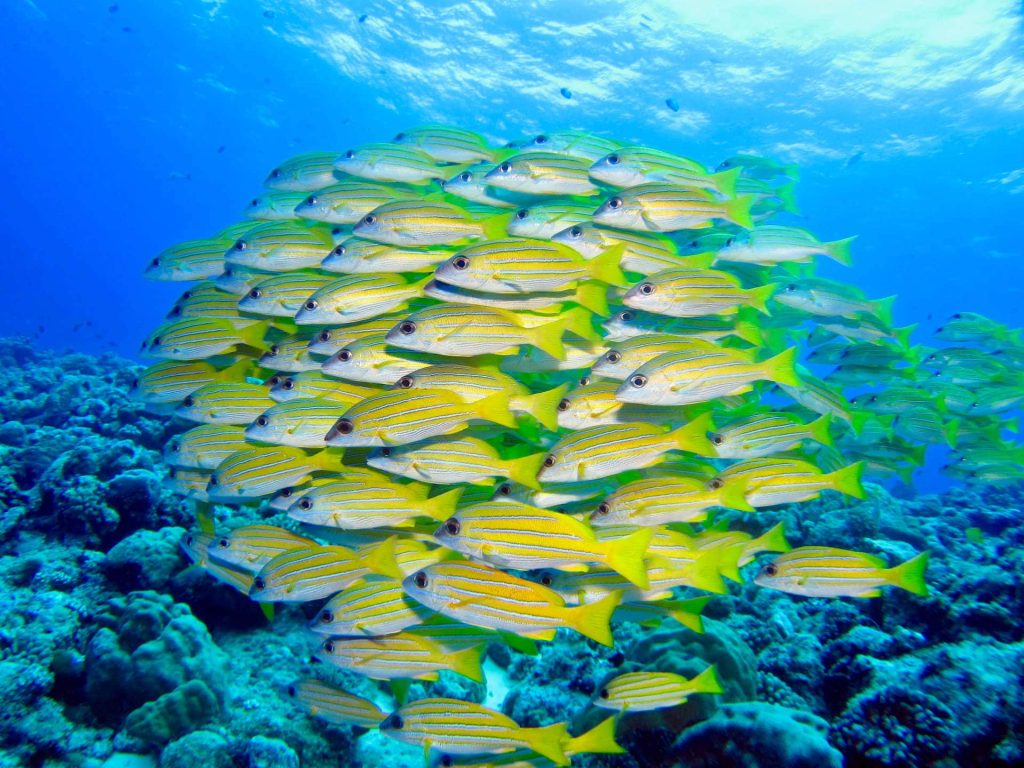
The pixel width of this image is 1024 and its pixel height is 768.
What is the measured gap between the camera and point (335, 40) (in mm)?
37562

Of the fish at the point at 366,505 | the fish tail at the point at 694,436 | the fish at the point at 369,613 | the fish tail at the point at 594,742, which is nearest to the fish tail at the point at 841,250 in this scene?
the fish tail at the point at 694,436

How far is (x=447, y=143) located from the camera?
20.7ft

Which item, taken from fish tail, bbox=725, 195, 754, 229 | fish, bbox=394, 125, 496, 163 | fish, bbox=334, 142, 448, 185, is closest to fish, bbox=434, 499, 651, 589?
fish tail, bbox=725, 195, 754, 229

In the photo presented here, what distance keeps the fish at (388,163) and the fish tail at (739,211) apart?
3041mm

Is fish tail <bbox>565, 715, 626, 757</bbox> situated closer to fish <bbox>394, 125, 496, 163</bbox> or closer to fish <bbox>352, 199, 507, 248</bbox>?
fish <bbox>352, 199, 507, 248</bbox>

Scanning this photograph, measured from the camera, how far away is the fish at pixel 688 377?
3818mm

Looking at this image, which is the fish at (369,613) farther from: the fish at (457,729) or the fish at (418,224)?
the fish at (418,224)

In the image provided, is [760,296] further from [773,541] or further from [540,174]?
[540,174]

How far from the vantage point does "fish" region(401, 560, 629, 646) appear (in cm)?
324

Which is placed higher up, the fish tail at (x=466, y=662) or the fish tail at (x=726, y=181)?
the fish tail at (x=726, y=181)

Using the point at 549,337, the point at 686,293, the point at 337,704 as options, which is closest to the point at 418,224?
the point at 549,337

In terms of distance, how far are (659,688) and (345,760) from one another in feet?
10.5

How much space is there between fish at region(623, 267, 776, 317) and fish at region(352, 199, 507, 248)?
1.46 meters

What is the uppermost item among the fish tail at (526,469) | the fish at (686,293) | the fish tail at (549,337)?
the fish at (686,293)
